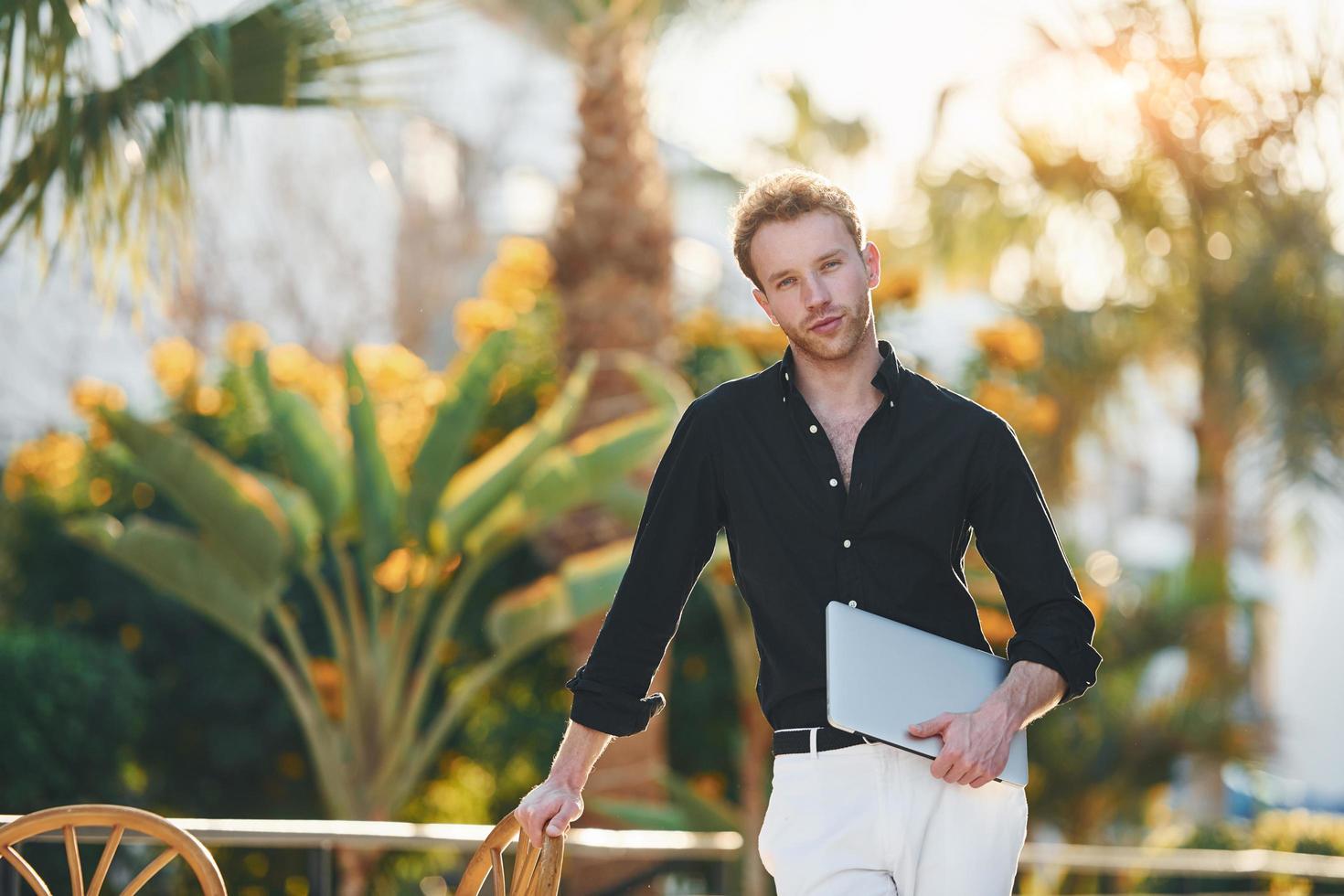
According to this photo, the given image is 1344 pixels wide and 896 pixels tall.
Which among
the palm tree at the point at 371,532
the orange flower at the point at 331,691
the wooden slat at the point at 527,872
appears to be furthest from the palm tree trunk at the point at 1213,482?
the wooden slat at the point at 527,872

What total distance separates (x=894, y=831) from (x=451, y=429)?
5936 millimetres

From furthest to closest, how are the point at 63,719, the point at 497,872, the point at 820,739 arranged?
the point at 63,719, the point at 497,872, the point at 820,739

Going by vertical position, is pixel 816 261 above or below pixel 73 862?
above

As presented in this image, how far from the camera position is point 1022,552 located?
7.47 feet

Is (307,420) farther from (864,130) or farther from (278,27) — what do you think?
(864,130)

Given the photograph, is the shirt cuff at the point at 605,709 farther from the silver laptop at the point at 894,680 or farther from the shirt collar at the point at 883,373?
the shirt collar at the point at 883,373

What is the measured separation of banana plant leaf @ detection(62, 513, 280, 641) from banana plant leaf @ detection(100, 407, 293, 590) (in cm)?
11

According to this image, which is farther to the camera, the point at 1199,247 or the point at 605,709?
the point at 1199,247

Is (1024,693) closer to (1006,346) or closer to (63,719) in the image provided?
(63,719)

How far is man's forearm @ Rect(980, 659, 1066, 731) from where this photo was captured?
2.17 m

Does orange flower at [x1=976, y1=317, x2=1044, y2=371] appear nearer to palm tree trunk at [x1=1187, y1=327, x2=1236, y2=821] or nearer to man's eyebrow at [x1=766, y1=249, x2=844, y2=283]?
palm tree trunk at [x1=1187, y1=327, x2=1236, y2=821]

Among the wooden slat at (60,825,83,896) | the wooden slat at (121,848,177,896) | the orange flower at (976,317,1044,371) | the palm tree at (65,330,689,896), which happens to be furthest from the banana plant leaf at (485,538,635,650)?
the wooden slat at (60,825,83,896)

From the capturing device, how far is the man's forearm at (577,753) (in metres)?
2.33

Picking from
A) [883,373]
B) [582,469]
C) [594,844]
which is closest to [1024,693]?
[883,373]
